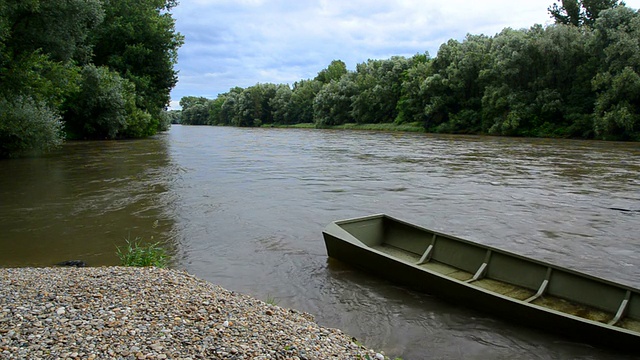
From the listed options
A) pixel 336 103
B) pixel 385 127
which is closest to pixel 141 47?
pixel 385 127

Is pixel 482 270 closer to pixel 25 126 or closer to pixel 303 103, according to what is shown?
pixel 25 126

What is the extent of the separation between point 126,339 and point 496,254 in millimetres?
5744

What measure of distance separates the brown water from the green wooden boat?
29 cm

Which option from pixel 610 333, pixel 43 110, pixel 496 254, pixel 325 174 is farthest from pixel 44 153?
pixel 610 333

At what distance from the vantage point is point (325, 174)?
2152 cm

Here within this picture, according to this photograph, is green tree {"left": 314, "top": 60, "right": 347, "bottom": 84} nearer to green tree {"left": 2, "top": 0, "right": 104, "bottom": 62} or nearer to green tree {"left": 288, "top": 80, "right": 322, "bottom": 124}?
green tree {"left": 288, "top": 80, "right": 322, "bottom": 124}

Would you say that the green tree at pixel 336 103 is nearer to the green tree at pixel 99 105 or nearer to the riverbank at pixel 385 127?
the riverbank at pixel 385 127

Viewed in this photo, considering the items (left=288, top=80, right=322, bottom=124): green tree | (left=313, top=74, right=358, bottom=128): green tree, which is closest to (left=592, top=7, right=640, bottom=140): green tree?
(left=313, top=74, right=358, bottom=128): green tree

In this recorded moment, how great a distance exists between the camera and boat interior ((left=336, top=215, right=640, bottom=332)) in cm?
620

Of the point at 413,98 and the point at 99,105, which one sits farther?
the point at 413,98

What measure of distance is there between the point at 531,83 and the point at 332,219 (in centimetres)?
4619

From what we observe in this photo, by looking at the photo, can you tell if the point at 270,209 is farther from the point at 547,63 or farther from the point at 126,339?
the point at 547,63

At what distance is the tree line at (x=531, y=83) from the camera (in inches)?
1629

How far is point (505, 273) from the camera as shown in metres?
7.45
